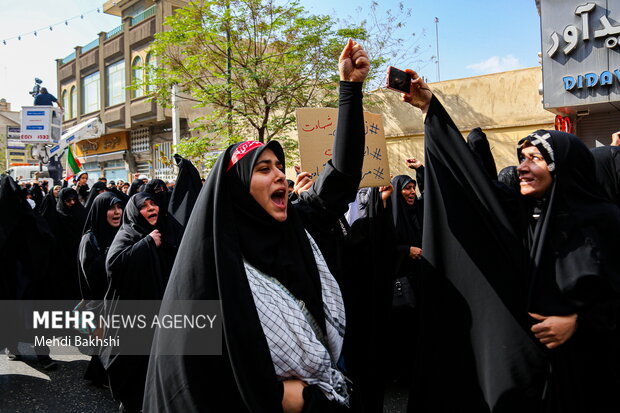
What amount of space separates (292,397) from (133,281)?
226cm

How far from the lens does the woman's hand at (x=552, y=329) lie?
74.4 inches

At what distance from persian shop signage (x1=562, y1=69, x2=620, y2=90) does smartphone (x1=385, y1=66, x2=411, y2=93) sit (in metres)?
9.02

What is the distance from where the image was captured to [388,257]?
234 cm

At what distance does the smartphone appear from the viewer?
1931 millimetres

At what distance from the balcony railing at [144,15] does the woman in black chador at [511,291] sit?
2176cm

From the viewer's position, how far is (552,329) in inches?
74.3

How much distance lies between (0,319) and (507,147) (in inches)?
465

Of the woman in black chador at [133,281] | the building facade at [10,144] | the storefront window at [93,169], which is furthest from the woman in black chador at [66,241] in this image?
the storefront window at [93,169]

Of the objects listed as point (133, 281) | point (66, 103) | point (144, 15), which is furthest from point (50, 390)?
point (66, 103)

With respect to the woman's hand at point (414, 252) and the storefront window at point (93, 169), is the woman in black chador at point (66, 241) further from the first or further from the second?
the storefront window at point (93, 169)

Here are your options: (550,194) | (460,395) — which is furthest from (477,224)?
(460,395)

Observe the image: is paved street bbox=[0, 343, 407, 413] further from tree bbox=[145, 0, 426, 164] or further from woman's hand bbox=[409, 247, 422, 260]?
tree bbox=[145, 0, 426, 164]

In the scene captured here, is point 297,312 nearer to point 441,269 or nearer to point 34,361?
point 441,269

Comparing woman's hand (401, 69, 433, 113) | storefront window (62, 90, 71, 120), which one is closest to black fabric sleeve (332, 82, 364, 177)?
woman's hand (401, 69, 433, 113)
